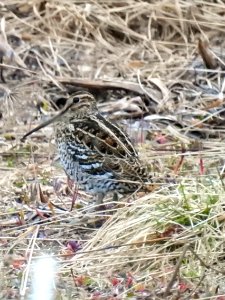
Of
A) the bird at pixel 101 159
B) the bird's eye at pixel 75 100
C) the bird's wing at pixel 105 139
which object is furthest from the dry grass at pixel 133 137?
the bird's eye at pixel 75 100

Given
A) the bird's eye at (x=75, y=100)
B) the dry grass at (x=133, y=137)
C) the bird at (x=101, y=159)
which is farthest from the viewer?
the bird's eye at (x=75, y=100)

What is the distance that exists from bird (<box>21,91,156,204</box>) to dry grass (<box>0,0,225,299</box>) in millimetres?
133

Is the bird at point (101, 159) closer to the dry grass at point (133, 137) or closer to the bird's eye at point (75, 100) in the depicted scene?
the dry grass at point (133, 137)

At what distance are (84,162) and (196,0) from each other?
4422 mm

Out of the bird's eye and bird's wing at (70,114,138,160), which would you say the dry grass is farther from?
the bird's eye

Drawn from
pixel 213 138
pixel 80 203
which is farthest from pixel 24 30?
pixel 80 203

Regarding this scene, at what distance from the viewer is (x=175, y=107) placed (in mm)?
9266

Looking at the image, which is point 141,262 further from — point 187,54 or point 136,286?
point 187,54

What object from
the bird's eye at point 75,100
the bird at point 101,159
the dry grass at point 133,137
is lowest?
the dry grass at point 133,137

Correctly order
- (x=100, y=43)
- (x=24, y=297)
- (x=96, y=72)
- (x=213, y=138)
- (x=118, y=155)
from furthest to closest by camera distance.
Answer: (x=100, y=43)
(x=96, y=72)
(x=213, y=138)
(x=118, y=155)
(x=24, y=297)

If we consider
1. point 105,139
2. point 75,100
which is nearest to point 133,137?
point 75,100

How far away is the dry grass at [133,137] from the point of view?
5.83 metres

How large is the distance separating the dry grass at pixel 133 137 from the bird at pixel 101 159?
13cm

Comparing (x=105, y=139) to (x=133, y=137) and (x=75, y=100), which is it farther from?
(x=133, y=137)
